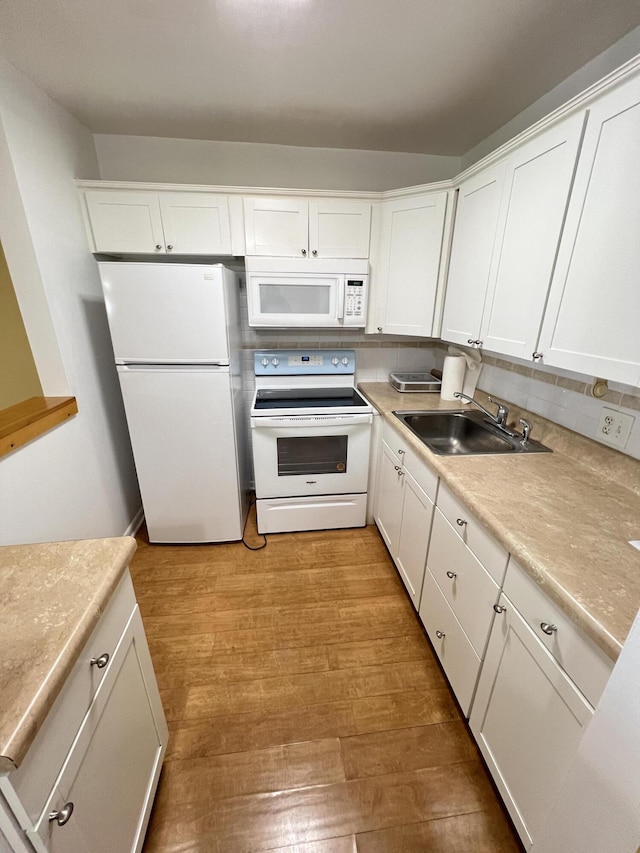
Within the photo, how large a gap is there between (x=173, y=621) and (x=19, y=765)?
132 cm

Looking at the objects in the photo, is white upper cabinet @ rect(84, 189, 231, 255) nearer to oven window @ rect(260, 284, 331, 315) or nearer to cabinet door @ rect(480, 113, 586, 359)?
oven window @ rect(260, 284, 331, 315)

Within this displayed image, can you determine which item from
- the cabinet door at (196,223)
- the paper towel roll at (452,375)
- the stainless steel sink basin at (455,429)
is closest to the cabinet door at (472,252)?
the paper towel roll at (452,375)

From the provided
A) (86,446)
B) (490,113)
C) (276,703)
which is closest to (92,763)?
(276,703)

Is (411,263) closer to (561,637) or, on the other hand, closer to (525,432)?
(525,432)

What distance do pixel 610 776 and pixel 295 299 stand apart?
2.12m

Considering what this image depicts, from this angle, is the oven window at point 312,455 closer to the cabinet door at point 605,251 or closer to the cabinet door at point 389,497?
the cabinet door at point 389,497

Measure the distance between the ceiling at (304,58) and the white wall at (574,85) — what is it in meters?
0.04

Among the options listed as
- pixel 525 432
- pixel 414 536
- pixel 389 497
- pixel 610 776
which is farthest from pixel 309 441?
pixel 610 776

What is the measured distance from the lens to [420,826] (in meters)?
1.06

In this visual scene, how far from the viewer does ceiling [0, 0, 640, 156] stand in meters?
1.15

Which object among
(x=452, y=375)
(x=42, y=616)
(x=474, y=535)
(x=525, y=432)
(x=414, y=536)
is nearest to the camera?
(x=42, y=616)

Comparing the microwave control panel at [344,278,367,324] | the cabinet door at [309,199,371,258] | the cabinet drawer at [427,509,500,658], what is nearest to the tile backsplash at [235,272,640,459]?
the microwave control panel at [344,278,367,324]

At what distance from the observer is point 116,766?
827 millimetres

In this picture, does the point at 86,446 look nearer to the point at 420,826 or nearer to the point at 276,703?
the point at 276,703
